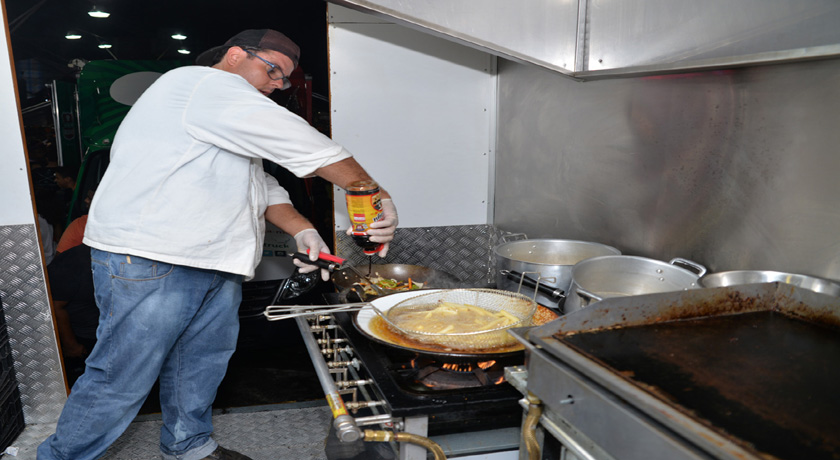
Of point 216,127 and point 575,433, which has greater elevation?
point 216,127

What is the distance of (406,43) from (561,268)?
1.79 m

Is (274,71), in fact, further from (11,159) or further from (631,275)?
(631,275)

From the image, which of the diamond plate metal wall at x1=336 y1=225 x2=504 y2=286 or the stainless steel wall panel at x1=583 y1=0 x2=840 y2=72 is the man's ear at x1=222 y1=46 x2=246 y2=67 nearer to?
the diamond plate metal wall at x1=336 y1=225 x2=504 y2=286

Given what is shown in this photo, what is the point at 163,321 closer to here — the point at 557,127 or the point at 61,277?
the point at 61,277

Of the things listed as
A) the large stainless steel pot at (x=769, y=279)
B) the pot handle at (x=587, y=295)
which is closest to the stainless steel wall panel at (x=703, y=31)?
the large stainless steel pot at (x=769, y=279)

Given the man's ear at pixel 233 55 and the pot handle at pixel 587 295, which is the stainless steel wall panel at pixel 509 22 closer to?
the man's ear at pixel 233 55

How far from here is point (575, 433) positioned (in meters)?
1.12

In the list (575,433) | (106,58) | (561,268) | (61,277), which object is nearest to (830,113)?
(561,268)

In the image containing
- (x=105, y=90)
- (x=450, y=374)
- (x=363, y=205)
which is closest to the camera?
(x=450, y=374)

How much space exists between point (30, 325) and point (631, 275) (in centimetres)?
304

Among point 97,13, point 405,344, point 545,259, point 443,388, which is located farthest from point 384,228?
point 97,13

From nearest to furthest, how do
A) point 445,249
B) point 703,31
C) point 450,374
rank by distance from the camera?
1. point 450,374
2. point 703,31
3. point 445,249

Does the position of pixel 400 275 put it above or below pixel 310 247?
below

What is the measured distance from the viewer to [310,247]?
7.32 feet
